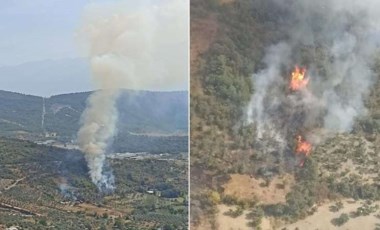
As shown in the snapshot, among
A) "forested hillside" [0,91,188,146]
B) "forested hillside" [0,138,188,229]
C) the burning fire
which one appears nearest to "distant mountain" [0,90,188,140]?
"forested hillside" [0,91,188,146]

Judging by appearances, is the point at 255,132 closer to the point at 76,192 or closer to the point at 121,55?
the point at 121,55

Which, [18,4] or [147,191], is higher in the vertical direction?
[18,4]

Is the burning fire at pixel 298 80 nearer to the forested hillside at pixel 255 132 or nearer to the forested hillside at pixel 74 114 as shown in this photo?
the forested hillside at pixel 255 132

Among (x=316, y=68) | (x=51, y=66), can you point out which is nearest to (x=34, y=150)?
(x=51, y=66)

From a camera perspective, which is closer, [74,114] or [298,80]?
[74,114]

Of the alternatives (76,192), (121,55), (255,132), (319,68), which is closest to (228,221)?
(255,132)

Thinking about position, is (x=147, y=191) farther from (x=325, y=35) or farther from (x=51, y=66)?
(x=325, y=35)

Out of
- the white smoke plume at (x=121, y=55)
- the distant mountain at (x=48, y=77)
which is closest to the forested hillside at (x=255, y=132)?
the white smoke plume at (x=121, y=55)
